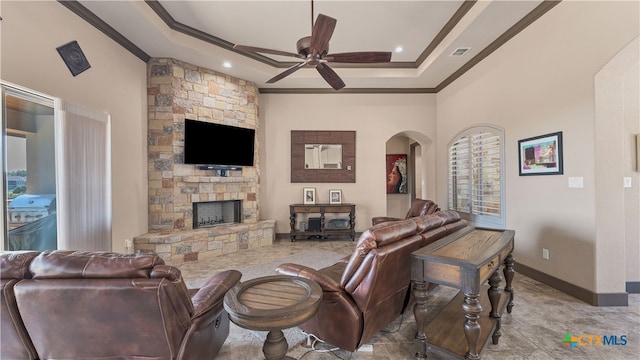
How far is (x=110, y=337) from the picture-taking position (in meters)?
1.33

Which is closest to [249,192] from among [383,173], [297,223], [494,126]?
[297,223]

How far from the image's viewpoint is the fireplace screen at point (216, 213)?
4707mm

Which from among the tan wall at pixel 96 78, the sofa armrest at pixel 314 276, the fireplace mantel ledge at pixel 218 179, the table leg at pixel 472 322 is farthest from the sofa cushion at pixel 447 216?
the tan wall at pixel 96 78

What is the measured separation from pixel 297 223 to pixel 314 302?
438 centimetres

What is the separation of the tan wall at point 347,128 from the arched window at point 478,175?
84 centimetres

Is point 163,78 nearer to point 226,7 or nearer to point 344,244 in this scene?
point 226,7

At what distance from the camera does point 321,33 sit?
246 centimetres

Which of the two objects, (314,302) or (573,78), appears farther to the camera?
(573,78)

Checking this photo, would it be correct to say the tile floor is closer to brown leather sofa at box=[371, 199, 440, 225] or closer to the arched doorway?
brown leather sofa at box=[371, 199, 440, 225]

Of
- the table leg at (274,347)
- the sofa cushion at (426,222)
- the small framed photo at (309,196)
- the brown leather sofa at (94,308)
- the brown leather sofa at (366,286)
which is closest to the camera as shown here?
the brown leather sofa at (94,308)

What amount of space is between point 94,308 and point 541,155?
176 inches

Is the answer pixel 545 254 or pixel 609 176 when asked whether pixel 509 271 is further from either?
pixel 609 176

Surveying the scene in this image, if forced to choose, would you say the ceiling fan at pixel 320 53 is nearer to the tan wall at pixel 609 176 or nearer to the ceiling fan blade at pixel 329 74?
the ceiling fan blade at pixel 329 74

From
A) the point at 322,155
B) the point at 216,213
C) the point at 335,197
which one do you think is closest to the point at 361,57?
the point at 322,155
